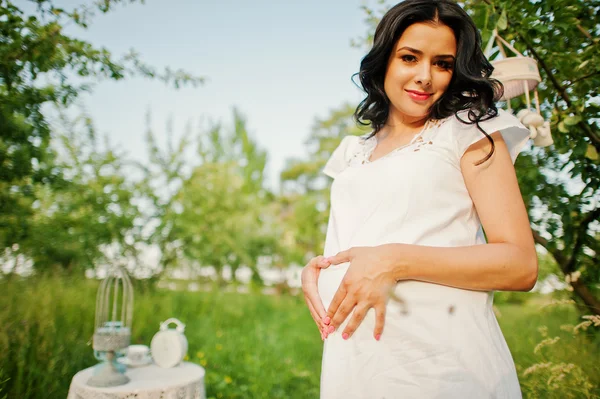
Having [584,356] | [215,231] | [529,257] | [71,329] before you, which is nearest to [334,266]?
[529,257]

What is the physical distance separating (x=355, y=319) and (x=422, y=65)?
0.74 m

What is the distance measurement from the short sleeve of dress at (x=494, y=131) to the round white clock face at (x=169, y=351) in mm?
2461

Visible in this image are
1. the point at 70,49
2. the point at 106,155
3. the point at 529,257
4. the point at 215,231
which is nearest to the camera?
the point at 529,257

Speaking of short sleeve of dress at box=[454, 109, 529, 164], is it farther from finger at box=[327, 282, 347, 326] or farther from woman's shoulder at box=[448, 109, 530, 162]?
finger at box=[327, 282, 347, 326]

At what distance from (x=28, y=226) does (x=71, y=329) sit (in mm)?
A: 1097

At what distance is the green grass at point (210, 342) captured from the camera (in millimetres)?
2682

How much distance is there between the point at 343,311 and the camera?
1.10m

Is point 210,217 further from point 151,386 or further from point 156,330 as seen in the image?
point 151,386

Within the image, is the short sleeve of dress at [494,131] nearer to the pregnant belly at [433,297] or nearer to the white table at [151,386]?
the pregnant belly at [433,297]

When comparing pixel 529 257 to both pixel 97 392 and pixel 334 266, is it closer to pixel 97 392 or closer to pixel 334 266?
pixel 334 266

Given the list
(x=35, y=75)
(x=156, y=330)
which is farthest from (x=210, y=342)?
(x=35, y=75)

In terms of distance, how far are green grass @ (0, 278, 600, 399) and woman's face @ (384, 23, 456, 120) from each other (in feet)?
4.86

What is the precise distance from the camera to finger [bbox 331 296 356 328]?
1.08 meters

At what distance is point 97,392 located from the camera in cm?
233
